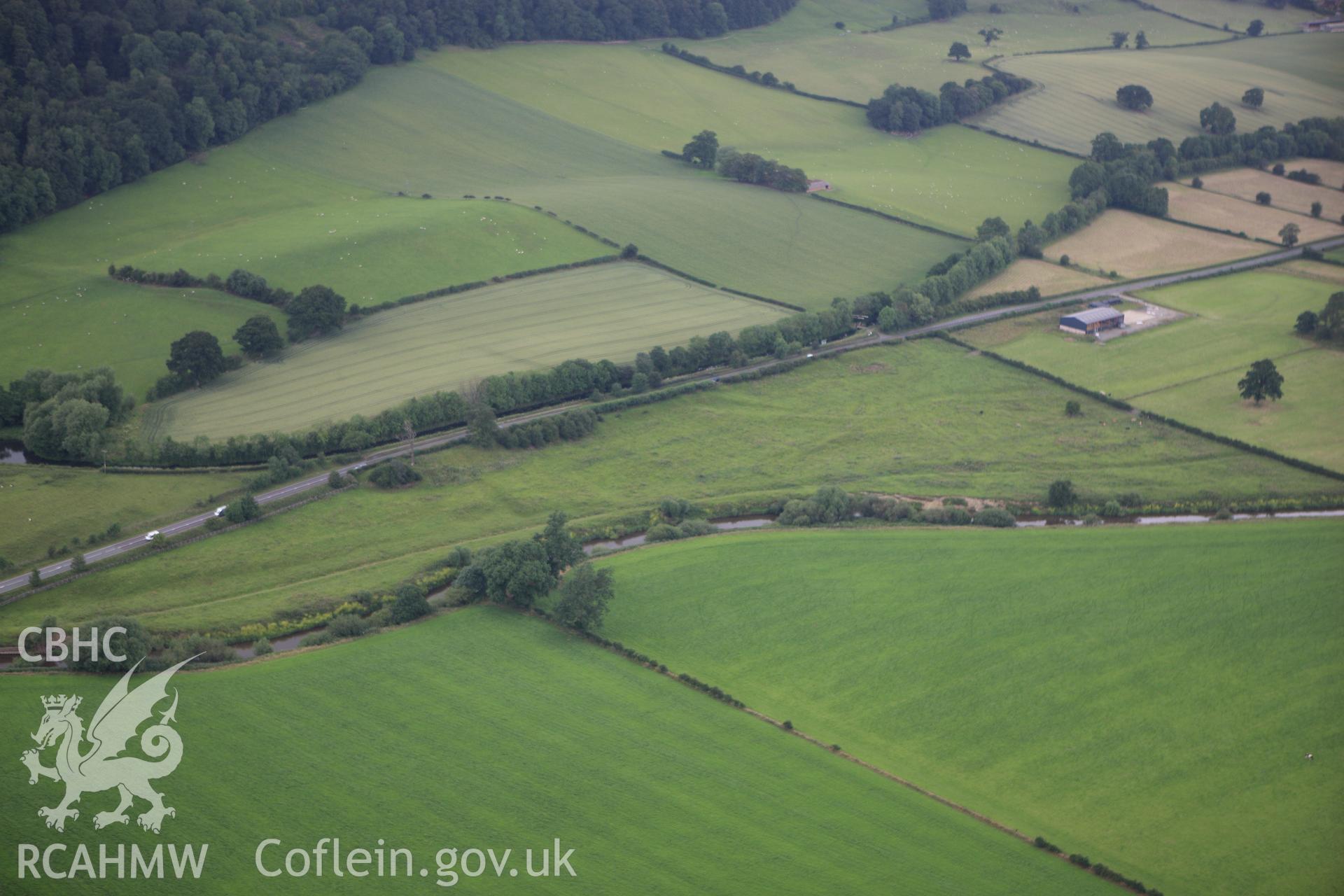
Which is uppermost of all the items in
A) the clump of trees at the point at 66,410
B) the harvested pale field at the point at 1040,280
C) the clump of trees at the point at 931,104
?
the clump of trees at the point at 931,104

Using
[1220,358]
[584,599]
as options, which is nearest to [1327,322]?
[1220,358]

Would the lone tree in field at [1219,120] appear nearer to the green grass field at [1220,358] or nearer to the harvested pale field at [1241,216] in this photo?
the harvested pale field at [1241,216]

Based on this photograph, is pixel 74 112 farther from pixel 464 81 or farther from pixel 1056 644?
pixel 1056 644

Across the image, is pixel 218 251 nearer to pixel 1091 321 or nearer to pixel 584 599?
pixel 584 599

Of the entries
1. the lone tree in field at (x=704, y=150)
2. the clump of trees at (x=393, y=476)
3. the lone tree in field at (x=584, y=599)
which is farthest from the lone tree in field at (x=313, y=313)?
the lone tree in field at (x=704, y=150)

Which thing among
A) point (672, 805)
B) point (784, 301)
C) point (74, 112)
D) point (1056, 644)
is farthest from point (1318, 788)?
point (74, 112)

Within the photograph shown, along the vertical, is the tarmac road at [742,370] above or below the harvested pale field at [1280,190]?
below

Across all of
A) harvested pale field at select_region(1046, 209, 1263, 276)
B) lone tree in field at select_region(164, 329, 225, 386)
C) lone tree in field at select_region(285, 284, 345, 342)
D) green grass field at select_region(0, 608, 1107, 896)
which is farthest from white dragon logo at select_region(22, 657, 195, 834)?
harvested pale field at select_region(1046, 209, 1263, 276)
